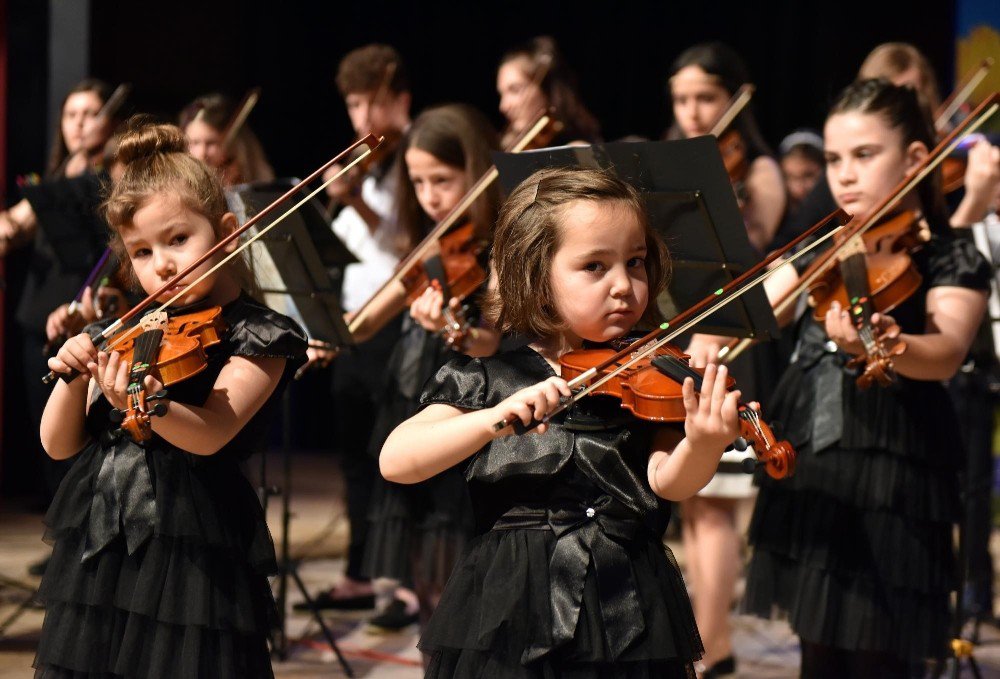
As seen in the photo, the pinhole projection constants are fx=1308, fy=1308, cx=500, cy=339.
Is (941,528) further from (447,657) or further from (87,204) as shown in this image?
(87,204)

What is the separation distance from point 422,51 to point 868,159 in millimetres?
4356

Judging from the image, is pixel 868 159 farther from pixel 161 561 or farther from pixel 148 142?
pixel 161 561

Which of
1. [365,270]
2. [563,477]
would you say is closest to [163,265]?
[563,477]

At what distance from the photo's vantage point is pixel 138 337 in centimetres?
191

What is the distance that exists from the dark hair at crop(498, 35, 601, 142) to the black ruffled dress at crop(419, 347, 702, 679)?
1.97 meters

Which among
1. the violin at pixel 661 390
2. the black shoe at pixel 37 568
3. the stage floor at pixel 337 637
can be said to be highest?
the violin at pixel 661 390

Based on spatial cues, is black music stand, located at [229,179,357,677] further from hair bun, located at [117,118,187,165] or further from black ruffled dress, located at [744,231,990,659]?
black ruffled dress, located at [744,231,990,659]

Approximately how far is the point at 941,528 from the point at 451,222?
1188mm

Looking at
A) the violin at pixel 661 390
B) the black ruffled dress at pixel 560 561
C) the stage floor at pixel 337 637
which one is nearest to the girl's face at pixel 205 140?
the stage floor at pixel 337 637

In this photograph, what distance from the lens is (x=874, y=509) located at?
2344mm

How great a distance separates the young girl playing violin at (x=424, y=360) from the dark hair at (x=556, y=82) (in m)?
0.63

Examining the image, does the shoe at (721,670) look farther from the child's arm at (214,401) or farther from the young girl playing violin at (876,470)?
the child's arm at (214,401)

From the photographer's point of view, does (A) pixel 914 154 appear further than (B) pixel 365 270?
No

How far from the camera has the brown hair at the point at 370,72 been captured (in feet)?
12.5
